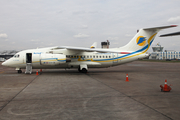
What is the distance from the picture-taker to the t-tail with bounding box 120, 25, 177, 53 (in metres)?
21.1

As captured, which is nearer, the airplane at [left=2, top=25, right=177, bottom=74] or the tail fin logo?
the airplane at [left=2, top=25, right=177, bottom=74]

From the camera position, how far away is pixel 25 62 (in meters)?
18.9

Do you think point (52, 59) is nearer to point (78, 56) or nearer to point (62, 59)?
point (62, 59)

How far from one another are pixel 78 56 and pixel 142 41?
8.66 meters

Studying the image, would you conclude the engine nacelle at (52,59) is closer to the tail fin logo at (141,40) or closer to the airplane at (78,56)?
the airplane at (78,56)

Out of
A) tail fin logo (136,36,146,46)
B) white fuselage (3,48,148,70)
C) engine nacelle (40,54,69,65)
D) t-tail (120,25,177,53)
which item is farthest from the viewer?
tail fin logo (136,36,146,46)

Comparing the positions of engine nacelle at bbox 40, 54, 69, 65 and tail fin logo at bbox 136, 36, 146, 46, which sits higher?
tail fin logo at bbox 136, 36, 146, 46

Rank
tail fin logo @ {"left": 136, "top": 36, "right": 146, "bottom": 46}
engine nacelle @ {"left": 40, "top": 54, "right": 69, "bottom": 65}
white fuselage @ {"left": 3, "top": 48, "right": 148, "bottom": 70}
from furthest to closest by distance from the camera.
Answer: tail fin logo @ {"left": 136, "top": 36, "right": 146, "bottom": 46} → white fuselage @ {"left": 3, "top": 48, "right": 148, "bottom": 70} → engine nacelle @ {"left": 40, "top": 54, "right": 69, "bottom": 65}

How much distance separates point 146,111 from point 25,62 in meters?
16.3

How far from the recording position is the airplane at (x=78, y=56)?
1866cm

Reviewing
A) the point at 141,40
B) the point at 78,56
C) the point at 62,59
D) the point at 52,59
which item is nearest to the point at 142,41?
the point at 141,40

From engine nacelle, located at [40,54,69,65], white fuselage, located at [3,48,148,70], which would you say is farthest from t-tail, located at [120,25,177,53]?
engine nacelle, located at [40,54,69,65]

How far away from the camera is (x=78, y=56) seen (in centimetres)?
2025

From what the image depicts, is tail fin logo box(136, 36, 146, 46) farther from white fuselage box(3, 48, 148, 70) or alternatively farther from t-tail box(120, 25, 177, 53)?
white fuselage box(3, 48, 148, 70)
